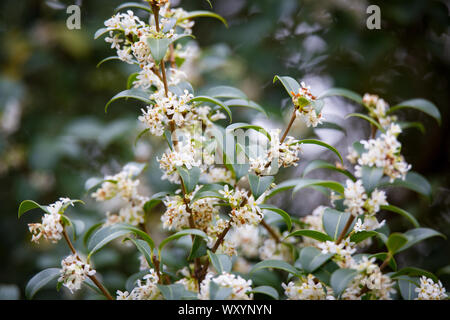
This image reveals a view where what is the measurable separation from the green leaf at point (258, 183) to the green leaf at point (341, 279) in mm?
224

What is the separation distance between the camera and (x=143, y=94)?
101 centimetres

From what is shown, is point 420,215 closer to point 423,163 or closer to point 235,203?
point 423,163

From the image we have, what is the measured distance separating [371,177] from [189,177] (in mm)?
379

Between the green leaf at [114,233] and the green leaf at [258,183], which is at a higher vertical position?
the green leaf at [258,183]

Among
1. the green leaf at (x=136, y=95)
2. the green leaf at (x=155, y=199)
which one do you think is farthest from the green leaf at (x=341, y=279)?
the green leaf at (x=136, y=95)

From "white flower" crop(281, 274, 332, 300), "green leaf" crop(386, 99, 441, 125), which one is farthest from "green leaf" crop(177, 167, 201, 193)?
"green leaf" crop(386, 99, 441, 125)

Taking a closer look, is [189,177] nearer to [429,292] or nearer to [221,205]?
[221,205]

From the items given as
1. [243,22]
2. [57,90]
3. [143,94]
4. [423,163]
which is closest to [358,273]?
[143,94]

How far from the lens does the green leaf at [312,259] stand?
91cm

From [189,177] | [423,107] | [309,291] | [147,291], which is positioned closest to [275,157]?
[189,177]

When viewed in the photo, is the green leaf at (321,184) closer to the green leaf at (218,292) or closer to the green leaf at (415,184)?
the green leaf at (415,184)

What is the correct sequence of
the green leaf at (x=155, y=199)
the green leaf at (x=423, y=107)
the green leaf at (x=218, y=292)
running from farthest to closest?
the green leaf at (x=423, y=107) → the green leaf at (x=155, y=199) → the green leaf at (x=218, y=292)

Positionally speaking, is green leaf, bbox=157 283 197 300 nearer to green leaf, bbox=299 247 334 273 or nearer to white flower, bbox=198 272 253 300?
white flower, bbox=198 272 253 300

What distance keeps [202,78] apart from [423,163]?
124 cm
